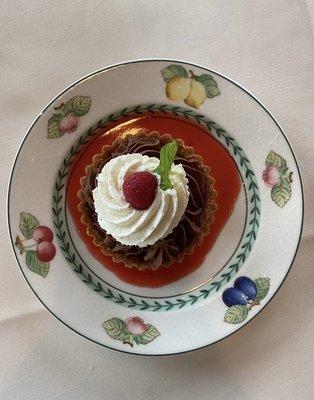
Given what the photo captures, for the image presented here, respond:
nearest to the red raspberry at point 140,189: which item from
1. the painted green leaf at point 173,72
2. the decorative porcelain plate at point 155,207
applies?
the decorative porcelain plate at point 155,207

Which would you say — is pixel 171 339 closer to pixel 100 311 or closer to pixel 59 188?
pixel 100 311

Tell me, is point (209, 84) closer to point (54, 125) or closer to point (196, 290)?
point (54, 125)

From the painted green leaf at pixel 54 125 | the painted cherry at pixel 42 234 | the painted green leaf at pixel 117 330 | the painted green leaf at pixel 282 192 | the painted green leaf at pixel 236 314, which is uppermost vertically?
the painted green leaf at pixel 282 192

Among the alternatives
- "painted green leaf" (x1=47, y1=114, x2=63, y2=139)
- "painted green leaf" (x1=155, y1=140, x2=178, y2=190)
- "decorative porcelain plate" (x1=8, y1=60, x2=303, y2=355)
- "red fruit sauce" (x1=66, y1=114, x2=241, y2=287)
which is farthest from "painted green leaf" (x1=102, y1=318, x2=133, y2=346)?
"painted green leaf" (x1=47, y1=114, x2=63, y2=139)

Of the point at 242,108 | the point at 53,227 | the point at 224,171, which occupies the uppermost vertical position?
the point at 242,108

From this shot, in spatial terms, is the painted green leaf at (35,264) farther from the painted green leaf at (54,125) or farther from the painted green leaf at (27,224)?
the painted green leaf at (54,125)

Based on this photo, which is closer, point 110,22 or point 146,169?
point 146,169

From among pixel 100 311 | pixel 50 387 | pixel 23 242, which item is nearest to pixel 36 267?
pixel 23 242
